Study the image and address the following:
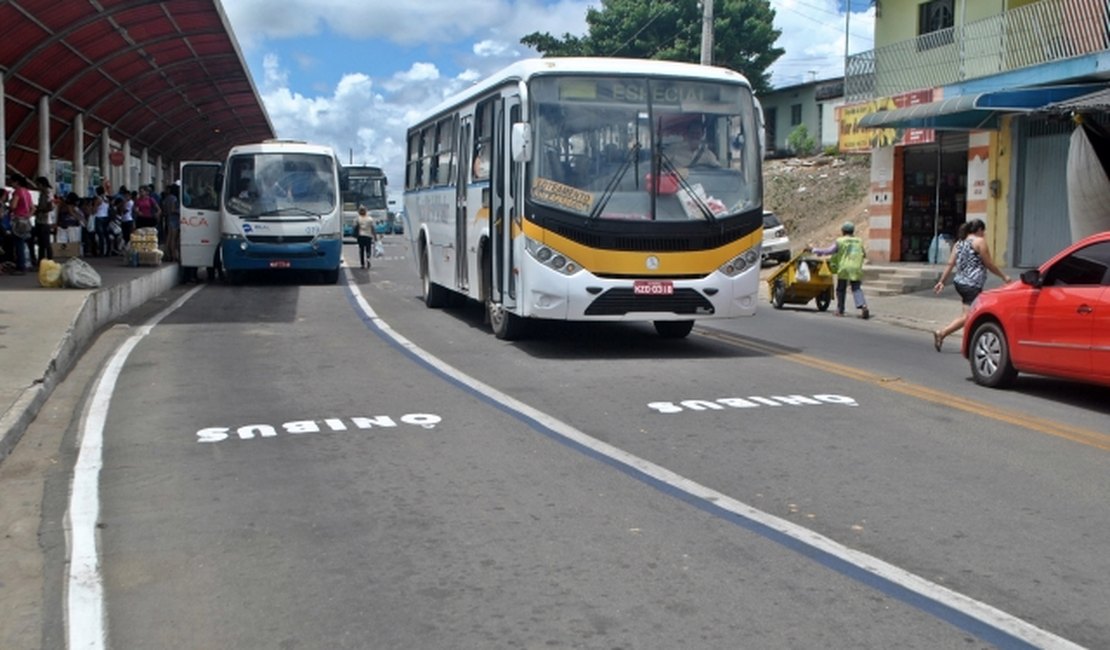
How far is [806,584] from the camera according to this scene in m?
5.29

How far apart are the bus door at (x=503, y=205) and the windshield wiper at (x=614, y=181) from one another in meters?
0.99

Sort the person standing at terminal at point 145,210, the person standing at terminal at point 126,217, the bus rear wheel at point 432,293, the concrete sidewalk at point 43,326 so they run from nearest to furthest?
1. the concrete sidewalk at point 43,326
2. the bus rear wheel at point 432,293
3. the person standing at terminal at point 145,210
4. the person standing at terminal at point 126,217

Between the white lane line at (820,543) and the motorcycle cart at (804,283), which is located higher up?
the motorcycle cart at (804,283)

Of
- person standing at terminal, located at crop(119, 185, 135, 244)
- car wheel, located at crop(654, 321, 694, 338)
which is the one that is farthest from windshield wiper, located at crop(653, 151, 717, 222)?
person standing at terminal, located at crop(119, 185, 135, 244)

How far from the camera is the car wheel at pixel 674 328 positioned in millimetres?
14961

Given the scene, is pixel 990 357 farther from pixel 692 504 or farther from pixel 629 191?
pixel 692 504

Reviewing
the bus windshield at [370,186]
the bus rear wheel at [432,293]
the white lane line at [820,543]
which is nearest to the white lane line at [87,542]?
the white lane line at [820,543]

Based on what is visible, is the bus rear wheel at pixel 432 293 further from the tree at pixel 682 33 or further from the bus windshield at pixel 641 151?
the tree at pixel 682 33

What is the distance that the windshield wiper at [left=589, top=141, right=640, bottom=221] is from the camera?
41.2 feet

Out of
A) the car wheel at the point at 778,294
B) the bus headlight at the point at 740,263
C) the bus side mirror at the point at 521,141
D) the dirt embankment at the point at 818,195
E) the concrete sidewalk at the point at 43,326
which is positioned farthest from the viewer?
the dirt embankment at the point at 818,195

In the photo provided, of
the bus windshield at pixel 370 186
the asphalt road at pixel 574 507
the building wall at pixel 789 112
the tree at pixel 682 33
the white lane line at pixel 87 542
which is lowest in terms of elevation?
the white lane line at pixel 87 542

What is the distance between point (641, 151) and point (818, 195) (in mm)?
29765

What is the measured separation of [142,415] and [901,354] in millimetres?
9154

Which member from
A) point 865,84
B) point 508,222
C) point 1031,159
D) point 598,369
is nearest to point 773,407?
point 598,369
